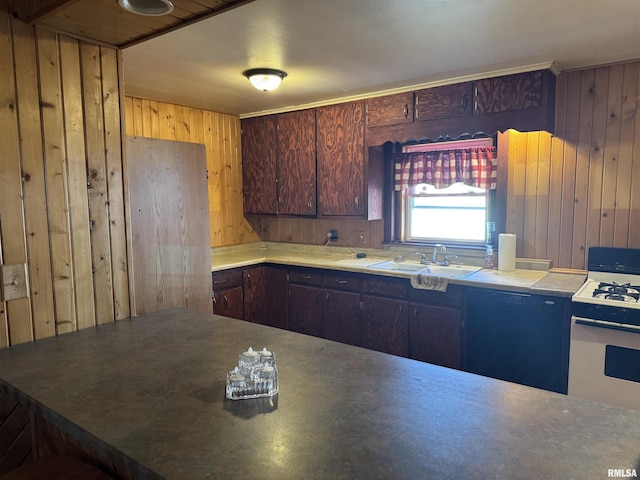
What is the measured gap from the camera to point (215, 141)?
14.3ft

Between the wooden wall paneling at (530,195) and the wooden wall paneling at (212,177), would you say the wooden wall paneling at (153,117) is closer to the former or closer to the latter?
the wooden wall paneling at (212,177)

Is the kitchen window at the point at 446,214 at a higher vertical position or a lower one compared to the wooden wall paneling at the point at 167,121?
lower

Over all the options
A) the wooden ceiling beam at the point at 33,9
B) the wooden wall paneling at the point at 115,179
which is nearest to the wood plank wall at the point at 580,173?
the wooden wall paneling at the point at 115,179

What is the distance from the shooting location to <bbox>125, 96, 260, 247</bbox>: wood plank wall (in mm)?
3799

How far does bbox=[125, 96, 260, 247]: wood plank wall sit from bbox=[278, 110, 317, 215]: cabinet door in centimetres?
55

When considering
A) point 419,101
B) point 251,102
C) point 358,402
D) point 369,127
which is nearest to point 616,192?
point 419,101

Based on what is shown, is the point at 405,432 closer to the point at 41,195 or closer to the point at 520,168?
the point at 41,195

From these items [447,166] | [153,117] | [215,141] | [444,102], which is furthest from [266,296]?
[444,102]

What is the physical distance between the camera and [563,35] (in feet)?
7.59

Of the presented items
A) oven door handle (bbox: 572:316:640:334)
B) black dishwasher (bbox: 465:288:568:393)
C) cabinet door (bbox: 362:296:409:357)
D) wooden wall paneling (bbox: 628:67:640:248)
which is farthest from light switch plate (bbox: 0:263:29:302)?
wooden wall paneling (bbox: 628:67:640:248)

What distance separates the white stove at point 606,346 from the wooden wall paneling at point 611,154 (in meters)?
0.54

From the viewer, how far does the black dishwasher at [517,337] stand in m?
2.72

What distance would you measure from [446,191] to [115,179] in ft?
8.79

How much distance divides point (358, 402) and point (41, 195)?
1.40 m
